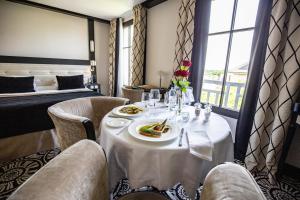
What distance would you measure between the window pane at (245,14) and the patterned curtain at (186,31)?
24.1 inches

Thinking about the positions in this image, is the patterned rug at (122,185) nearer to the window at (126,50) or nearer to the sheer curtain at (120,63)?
the sheer curtain at (120,63)

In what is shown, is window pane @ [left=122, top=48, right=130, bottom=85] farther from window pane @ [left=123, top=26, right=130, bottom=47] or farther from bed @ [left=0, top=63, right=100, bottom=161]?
bed @ [left=0, top=63, right=100, bottom=161]

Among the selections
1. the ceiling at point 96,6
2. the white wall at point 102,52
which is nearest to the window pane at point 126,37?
the ceiling at point 96,6

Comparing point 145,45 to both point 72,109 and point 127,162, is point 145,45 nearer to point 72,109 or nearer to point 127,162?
point 72,109

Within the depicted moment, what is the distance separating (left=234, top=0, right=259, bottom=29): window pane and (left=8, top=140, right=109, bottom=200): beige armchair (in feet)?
7.83

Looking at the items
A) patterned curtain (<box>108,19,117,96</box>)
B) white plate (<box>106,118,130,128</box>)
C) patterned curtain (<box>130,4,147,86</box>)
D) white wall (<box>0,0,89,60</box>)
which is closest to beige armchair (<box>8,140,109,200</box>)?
white plate (<box>106,118,130,128</box>)

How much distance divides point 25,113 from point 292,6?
317cm

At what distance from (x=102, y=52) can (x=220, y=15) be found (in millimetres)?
3684

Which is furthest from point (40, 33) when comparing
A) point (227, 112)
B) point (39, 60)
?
point (227, 112)

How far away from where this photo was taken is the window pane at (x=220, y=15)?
7.21 feet

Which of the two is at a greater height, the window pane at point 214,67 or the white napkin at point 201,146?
the window pane at point 214,67

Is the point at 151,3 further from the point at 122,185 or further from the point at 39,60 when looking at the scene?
the point at 122,185

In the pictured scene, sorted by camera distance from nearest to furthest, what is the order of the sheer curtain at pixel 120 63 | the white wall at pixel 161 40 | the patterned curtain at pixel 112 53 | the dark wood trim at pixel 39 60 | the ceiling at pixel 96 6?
the white wall at pixel 161 40, the ceiling at pixel 96 6, the dark wood trim at pixel 39 60, the sheer curtain at pixel 120 63, the patterned curtain at pixel 112 53

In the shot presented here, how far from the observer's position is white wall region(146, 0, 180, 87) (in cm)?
291
